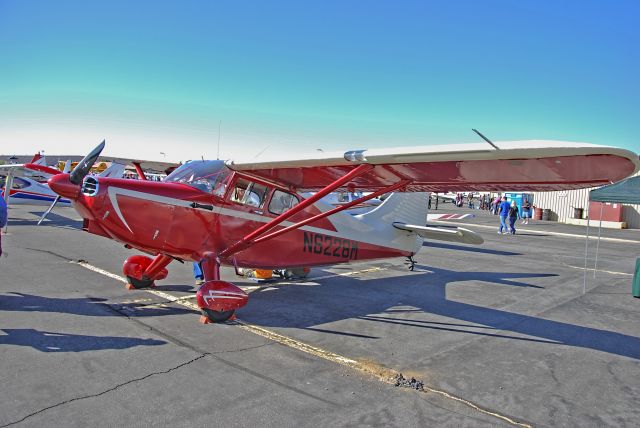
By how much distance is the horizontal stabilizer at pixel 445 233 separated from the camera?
313 inches

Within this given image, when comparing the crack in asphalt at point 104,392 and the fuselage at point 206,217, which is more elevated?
the fuselage at point 206,217

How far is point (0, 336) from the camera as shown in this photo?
4.74 meters

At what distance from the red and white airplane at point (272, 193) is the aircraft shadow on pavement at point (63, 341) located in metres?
0.99

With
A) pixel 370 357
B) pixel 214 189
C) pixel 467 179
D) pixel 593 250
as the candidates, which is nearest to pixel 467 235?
pixel 467 179

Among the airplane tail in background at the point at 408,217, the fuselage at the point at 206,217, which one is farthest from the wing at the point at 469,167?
the airplane tail in background at the point at 408,217

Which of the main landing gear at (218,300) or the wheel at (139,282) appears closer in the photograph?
the main landing gear at (218,300)

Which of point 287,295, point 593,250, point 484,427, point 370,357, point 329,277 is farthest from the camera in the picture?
point 593,250

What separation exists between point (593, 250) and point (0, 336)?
58.0 ft

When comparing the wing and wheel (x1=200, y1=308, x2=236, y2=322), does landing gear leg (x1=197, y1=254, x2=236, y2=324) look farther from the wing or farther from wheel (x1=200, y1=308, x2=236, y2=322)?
the wing

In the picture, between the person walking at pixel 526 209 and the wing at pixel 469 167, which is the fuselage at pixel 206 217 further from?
the person walking at pixel 526 209

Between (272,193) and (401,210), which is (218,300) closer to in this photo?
(272,193)

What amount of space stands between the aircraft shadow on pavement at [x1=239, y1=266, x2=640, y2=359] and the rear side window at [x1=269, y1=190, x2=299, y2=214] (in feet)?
4.80

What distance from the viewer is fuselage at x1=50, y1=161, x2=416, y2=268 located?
5715mm

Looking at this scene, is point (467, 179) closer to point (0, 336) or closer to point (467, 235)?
point (467, 235)
